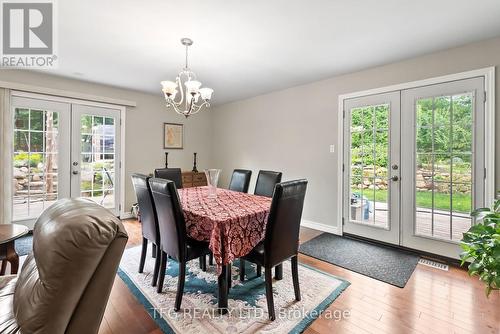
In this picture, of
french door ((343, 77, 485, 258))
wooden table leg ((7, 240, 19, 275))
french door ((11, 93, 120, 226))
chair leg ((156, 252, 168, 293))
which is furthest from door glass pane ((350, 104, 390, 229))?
french door ((11, 93, 120, 226))

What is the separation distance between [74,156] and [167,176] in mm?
1779

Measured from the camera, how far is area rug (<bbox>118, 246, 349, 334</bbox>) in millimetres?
1663

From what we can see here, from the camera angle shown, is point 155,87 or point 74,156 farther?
point 155,87

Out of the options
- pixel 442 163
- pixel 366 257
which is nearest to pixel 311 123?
pixel 442 163

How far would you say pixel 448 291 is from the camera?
6.90ft

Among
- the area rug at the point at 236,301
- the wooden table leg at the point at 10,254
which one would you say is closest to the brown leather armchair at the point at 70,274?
the area rug at the point at 236,301

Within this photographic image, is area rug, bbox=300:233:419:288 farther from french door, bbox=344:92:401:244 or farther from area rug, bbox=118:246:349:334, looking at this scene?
area rug, bbox=118:246:349:334

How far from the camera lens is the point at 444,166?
2.73 m

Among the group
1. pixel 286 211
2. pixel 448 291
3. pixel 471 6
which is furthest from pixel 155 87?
pixel 448 291

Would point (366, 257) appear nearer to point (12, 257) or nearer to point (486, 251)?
point (486, 251)

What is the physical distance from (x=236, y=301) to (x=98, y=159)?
349 cm

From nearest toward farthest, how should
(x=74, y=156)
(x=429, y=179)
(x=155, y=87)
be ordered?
1. (x=429, y=179)
2. (x=74, y=156)
3. (x=155, y=87)

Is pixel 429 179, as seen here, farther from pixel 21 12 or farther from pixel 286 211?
pixel 21 12

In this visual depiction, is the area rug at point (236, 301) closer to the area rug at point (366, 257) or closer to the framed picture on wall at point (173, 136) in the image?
the area rug at point (366, 257)
